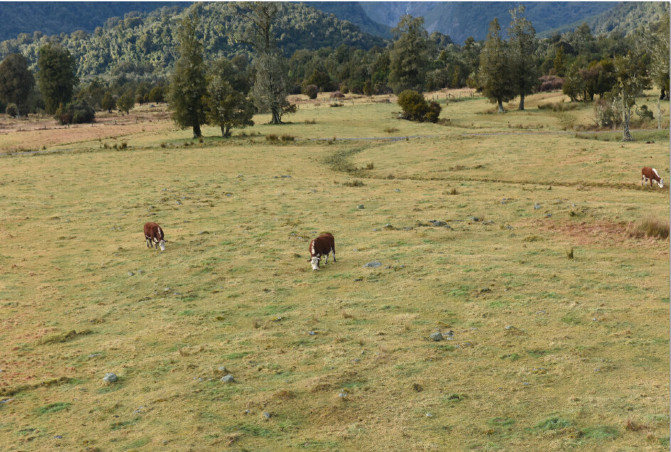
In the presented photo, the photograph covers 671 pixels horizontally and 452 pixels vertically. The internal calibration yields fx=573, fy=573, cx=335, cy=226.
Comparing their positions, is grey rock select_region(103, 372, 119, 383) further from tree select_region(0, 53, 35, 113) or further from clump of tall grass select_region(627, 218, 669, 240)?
tree select_region(0, 53, 35, 113)

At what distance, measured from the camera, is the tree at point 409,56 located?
4532 inches

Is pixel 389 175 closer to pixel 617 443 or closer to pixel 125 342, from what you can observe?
pixel 125 342

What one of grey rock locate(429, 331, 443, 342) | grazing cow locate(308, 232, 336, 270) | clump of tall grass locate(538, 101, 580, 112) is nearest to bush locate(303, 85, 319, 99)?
clump of tall grass locate(538, 101, 580, 112)

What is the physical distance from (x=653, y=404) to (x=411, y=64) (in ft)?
367

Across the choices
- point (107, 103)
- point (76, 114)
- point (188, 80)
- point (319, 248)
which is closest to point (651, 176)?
point (319, 248)

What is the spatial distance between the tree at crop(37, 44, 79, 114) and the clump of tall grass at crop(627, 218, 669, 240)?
417 feet

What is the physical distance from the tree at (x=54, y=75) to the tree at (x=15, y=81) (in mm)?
14449

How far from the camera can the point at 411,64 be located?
116 m

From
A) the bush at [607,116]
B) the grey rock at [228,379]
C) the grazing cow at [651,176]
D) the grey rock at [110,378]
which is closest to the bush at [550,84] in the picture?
the bush at [607,116]

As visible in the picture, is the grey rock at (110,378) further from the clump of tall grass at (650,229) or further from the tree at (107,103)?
the tree at (107,103)

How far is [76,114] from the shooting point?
115125mm

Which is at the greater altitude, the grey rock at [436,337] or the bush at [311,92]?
the bush at [311,92]

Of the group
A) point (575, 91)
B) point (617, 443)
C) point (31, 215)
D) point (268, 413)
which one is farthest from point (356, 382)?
point (575, 91)

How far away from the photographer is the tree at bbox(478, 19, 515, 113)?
303 ft
